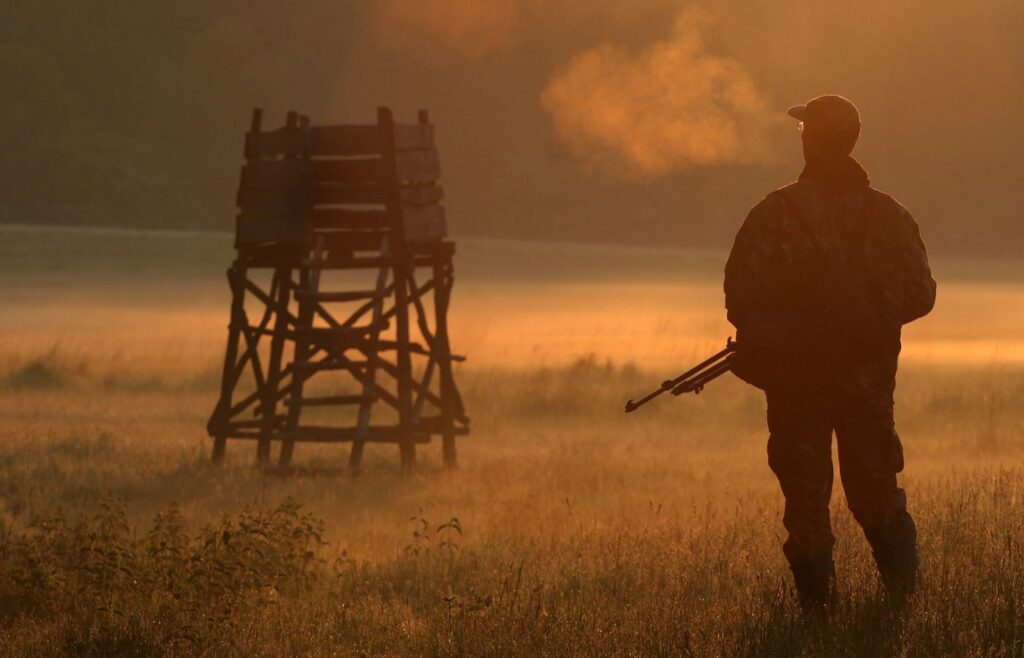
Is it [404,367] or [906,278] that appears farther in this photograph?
[404,367]

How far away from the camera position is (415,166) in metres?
16.5

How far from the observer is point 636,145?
7294 centimetres

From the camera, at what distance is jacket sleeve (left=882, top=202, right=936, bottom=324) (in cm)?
788

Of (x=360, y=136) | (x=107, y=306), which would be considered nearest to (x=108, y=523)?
(x=360, y=136)

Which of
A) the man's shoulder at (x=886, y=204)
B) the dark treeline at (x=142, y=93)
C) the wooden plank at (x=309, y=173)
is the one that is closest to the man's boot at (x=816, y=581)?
the man's shoulder at (x=886, y=204)

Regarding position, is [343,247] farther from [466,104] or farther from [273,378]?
[466,104]

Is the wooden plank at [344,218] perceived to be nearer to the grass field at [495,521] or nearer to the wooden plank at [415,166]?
the wooden plank at [415,166]

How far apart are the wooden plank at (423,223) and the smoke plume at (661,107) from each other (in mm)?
37231

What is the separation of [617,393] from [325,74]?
67825 mm

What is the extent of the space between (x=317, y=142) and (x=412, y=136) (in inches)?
34.0

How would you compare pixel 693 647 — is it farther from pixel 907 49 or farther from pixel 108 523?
pixel 907 49

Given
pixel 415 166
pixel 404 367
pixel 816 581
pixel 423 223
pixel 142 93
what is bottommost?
pixel 816 581

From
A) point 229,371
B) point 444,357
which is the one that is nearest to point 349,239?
point 444,357

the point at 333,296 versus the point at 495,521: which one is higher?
the point at 333,296
